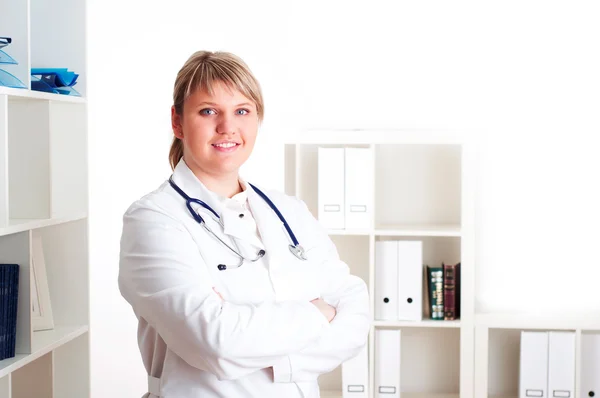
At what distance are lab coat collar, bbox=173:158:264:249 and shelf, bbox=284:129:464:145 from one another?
1474 mm

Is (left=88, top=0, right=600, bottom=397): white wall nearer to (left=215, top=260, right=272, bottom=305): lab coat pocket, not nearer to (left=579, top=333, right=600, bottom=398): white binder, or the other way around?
(left=579, top=333, right=600, bottom=398): white binder

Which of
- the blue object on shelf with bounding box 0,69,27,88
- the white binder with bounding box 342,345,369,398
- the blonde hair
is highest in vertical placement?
the blue object on shelf with bounding box 0,69,27,88

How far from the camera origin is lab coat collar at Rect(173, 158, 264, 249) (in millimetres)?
1864

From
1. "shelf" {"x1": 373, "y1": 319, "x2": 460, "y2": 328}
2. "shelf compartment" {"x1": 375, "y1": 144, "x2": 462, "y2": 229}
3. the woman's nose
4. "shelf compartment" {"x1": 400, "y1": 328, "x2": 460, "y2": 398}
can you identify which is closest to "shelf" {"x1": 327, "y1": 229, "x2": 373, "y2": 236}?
"shelf compartment" {"x1": 375, "y1": 144, "x2": 462, "y2": 229}

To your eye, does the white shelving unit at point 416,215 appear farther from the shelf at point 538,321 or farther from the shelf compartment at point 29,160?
the shelf compartment at point 29,160

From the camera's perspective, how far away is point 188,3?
146 inches

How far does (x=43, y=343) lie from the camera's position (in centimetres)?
257

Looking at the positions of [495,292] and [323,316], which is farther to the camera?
[495,292]

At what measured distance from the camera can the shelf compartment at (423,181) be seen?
3656 millimetres

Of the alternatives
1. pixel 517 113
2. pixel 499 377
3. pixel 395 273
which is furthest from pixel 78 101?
pixel 499 377

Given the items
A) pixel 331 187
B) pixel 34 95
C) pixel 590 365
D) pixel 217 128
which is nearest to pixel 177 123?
pixel 217 128

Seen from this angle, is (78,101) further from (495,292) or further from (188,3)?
(495,292)

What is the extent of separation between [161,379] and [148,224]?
0.35 m

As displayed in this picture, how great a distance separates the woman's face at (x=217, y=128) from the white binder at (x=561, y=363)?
203cm
